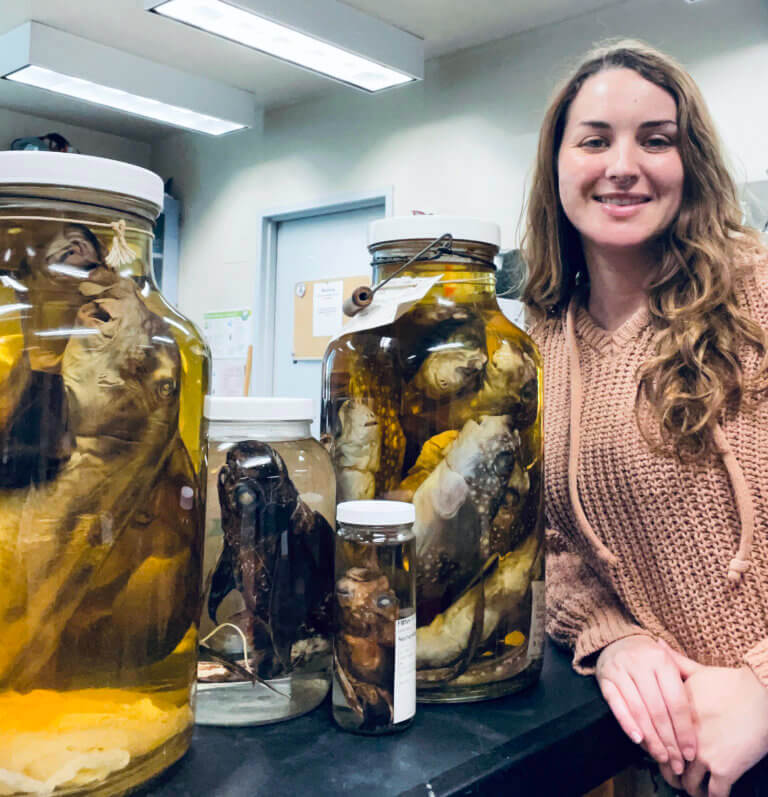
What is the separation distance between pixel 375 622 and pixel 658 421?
439 mm

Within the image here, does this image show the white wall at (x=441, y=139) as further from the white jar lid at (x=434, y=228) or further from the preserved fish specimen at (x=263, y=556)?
the preserved fish specimen at (x=263, y=556)

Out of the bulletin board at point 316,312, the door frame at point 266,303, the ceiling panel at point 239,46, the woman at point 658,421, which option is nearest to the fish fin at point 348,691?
the woman at point 658,421

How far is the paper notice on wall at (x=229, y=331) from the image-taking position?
410 centimetres

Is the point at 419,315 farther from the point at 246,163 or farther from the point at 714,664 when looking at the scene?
the point at 246,163

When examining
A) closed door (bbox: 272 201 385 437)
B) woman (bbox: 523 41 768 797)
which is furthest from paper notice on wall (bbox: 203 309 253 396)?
woman (bbox: 523 41 768 797)

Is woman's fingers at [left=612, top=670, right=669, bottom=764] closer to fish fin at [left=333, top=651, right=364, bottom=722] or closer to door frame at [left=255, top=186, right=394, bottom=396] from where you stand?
fish fin at [left=333, top=651, right=364, bottom=722]

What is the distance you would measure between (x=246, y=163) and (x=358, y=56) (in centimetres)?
A: 158

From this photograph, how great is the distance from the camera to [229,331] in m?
4.18

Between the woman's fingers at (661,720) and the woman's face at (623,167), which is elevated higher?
the woman's face at (623,167)

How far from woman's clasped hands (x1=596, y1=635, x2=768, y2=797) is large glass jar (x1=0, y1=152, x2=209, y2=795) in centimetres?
34

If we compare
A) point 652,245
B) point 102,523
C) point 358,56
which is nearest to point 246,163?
point 358,56

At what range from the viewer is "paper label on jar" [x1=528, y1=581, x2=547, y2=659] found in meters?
0.55

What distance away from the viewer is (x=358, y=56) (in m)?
2.64

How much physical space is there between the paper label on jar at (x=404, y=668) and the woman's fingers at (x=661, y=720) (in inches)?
8.1
